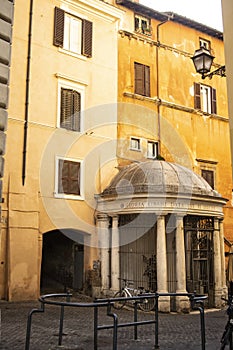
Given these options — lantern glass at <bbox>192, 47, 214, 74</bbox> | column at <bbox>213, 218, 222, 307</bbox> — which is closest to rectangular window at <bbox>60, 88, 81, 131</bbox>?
column at <bbox>213, 218, 222, 307</bbox>

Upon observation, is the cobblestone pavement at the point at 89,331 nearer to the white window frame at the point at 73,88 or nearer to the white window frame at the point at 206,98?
the white window frame at the point at 73,88

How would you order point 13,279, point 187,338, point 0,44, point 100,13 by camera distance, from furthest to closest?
point 100,13 → point 13,279 → point 187,338 → point 0,44

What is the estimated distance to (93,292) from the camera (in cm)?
1625

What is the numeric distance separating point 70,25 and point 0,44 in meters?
13.0

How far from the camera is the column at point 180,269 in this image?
14.6 m

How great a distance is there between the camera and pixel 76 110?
57.9 feet

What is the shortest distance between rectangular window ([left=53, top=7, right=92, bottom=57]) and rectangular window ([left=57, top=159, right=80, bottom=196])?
495 cm

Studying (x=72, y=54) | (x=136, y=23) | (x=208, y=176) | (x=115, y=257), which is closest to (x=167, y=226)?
(x=115, y=257)

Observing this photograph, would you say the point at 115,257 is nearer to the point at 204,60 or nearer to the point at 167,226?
the point at 167,226

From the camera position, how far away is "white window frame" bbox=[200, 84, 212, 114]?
22281 mm

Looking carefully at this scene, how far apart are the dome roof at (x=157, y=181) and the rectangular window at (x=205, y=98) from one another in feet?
21.5

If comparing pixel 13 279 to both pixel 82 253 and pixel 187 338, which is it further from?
pixel 187 338

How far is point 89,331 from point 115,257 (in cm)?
536

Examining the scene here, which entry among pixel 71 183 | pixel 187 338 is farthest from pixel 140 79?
pixel 187 338
